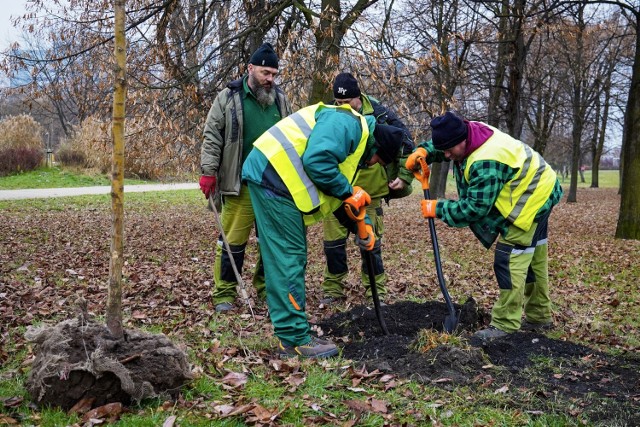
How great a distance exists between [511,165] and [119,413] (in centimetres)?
338

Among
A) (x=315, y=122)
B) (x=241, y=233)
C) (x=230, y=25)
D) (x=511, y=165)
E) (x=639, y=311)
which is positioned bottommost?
(x=639, y=311)

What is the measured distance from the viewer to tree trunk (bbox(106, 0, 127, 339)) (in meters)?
3.39

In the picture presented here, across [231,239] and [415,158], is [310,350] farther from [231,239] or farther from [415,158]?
[415,158]

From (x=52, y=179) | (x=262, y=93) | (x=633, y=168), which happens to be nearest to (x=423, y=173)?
(x=262, y=93)

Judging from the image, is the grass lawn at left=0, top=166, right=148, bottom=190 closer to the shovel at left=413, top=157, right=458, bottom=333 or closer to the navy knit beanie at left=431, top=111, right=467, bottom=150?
the shovel at left=413, top=157, right=458, bottom=333

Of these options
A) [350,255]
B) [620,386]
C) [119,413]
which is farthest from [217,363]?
[350,255]

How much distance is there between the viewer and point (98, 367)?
3221 mm

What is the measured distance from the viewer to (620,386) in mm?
3836

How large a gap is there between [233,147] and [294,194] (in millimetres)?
1773

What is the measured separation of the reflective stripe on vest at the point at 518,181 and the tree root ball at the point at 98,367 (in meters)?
2.80

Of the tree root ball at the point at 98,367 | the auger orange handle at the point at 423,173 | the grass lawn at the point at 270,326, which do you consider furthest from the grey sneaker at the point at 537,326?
the tree root ball at the point at 98,367

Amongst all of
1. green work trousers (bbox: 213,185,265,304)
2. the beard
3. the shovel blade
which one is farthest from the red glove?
the shovel blade

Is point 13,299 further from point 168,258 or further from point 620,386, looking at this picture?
point 620,386

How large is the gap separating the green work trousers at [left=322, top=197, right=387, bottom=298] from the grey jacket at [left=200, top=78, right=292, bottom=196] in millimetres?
1080
